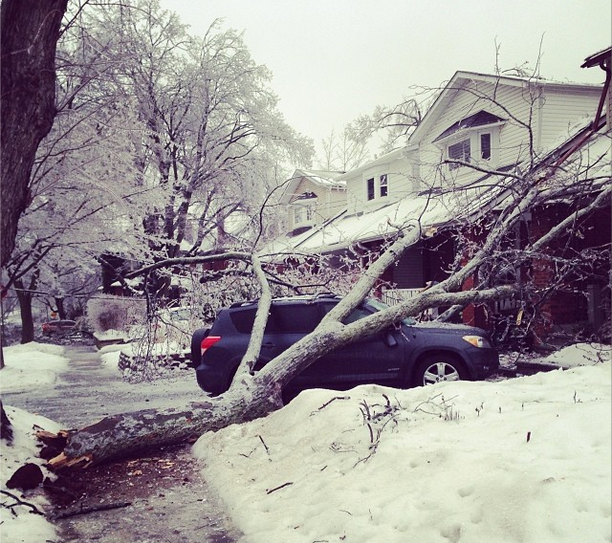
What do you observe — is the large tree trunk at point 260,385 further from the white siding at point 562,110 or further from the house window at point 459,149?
the house window at point 459,149

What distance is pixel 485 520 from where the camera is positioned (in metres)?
2.93

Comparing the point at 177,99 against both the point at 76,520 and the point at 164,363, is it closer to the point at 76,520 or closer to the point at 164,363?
the point at 164,363

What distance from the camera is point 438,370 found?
8.02 metres

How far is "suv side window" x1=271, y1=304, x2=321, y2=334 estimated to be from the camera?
848cm

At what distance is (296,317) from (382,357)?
1509 millimetres

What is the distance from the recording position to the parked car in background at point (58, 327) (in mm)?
32938

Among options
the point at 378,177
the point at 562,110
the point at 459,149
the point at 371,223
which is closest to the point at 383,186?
the point at 378,177

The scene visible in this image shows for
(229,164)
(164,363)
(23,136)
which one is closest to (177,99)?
(229,164)

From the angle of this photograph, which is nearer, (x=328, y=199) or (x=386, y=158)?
(x=386, y=158)

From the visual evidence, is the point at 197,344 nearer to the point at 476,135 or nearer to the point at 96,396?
the point at 96,396

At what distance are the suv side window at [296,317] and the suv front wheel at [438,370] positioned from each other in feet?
5.78

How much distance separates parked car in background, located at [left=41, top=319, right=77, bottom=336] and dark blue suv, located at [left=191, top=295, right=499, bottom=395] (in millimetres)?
28063

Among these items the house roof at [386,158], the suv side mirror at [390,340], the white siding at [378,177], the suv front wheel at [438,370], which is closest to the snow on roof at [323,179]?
the white siding at [378,177]

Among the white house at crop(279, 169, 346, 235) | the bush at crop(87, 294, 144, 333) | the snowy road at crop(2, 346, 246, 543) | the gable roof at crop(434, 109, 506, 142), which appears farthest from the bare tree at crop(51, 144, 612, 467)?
the bush at crop(87, 294, 144, 333)
